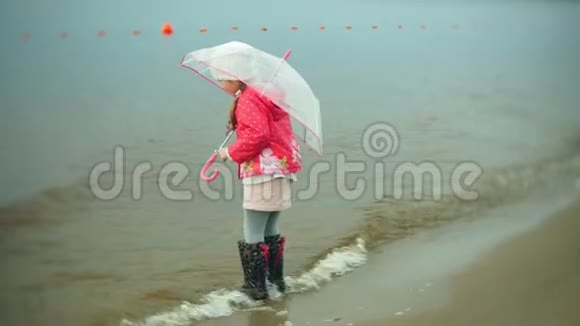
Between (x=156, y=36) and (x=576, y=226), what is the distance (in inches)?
86.8

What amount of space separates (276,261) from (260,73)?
28.1 inches

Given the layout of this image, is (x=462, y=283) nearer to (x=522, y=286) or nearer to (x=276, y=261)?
(x=522, y=286)

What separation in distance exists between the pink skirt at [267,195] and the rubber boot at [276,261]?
0.66ft

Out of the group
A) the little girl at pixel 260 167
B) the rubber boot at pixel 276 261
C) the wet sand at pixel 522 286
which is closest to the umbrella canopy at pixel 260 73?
the little girl at pixel 260 167

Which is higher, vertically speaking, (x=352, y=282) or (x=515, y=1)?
(x=515, y=1)

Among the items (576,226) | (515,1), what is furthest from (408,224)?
(515,1)

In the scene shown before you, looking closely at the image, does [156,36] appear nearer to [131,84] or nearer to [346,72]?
[131,84]

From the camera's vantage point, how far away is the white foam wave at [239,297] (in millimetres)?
3288

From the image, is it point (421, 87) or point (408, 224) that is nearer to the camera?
point (408, 224)

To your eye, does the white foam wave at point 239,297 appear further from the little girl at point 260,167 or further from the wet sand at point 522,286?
the wet sand at point 522,286

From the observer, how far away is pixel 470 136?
5.61m

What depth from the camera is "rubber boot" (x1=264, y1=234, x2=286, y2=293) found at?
3488 mm
